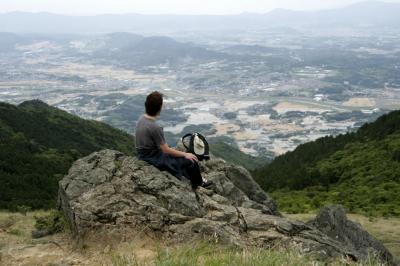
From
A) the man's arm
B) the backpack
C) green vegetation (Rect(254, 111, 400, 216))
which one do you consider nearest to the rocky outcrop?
the backpack

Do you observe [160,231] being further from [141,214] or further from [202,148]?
[202,148]

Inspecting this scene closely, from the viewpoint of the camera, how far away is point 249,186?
1506cm

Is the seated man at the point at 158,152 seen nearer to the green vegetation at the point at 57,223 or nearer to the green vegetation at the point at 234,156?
the green vegetation at the point at 57,223

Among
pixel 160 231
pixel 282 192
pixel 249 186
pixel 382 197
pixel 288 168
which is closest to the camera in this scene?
pixel 160 231

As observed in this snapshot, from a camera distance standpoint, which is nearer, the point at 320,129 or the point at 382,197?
the point at 382,197

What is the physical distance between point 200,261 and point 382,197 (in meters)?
24.6

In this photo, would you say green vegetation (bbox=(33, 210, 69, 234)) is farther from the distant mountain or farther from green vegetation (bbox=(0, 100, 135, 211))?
the distant mountain

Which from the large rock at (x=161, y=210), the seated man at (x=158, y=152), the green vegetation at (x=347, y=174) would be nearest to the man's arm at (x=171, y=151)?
the seated man at (x=158, y=152)

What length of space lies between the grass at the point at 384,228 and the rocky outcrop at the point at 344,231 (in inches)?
120

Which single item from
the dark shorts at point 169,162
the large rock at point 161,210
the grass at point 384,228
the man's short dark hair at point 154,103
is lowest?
the grass at point 384,228

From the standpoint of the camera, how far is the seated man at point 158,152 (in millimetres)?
10336

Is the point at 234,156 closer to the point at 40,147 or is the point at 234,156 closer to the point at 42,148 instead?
the point at 42,148

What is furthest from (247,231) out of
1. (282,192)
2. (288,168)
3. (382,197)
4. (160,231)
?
(288,168)

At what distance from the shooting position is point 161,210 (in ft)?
31.1
